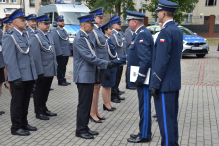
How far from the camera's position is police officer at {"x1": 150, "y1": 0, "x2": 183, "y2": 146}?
12.2 feet

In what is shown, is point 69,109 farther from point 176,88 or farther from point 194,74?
point 194,74

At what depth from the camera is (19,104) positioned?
508cm

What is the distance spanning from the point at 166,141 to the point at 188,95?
4367mm

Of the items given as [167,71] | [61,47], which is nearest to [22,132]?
[167,71]

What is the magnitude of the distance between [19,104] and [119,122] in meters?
1.99

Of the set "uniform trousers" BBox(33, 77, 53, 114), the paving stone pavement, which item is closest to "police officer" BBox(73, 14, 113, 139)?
the paving stone pavement

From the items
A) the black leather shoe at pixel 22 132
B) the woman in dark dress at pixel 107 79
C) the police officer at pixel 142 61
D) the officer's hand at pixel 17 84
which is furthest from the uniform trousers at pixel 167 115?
the woman in dark dress at pixel 107 79

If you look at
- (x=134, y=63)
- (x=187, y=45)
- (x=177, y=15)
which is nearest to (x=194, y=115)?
(x=134, y=63)

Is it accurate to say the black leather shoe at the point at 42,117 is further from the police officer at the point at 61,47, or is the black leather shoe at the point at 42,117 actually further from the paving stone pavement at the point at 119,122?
the police officer at the point at 61,47

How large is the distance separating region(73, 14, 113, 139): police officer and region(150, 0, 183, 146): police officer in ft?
4.14

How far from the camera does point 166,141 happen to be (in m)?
3.91

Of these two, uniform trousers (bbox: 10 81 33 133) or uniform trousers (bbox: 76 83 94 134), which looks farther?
uniform trousers (bbox: 10 81 33 133)

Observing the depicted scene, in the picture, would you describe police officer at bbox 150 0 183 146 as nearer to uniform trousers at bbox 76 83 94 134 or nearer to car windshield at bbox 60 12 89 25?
uniform trousers at bbox 76 83 94 134

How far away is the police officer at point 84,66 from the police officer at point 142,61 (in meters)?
0.56
